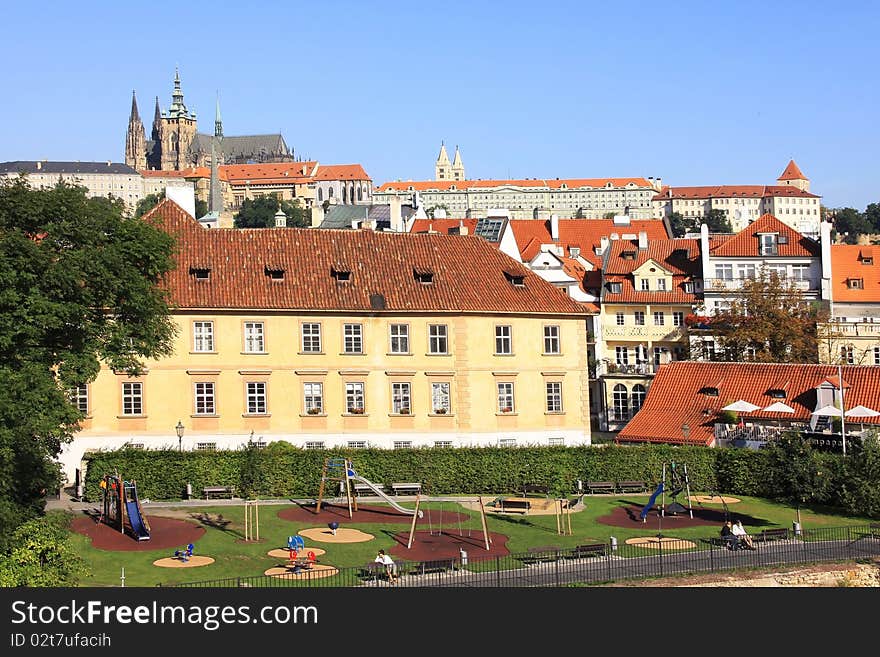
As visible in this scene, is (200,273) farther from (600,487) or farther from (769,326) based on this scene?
(769,326)

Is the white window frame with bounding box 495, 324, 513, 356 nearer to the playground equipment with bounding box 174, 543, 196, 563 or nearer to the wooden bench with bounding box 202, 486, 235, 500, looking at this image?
the wooden bench with bounding box 202, 486, 235, 500

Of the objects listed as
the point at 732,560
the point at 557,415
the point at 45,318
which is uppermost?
the point at 45,318

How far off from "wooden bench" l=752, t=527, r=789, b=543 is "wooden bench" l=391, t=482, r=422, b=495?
49.6ft

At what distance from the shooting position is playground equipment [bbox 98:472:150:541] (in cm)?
4234

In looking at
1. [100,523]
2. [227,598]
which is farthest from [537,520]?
[227,598]

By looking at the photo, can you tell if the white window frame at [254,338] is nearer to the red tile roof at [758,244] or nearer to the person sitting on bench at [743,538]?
the person sitting on bench at [743,538]

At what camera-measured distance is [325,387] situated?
58.9 m

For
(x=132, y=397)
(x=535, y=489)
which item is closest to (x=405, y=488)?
(x=535, y=489)

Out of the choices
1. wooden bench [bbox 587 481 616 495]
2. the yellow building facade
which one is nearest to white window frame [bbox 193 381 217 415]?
the yellow building facade

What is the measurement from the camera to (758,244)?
84.3m

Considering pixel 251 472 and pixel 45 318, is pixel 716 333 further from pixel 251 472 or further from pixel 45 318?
pixel 45 318

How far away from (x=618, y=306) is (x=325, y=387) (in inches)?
1236

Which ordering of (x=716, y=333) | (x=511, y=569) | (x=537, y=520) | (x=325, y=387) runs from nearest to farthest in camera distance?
(x=511, y=569) < (x=537, y=520) < (x=325, y=387) < (x=716, y=333)

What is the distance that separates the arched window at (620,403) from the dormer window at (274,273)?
1129 inches
